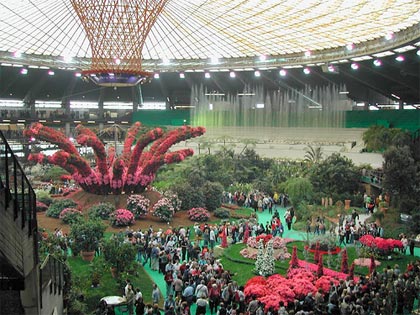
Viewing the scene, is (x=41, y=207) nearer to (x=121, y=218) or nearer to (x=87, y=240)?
(x=121, y=218)

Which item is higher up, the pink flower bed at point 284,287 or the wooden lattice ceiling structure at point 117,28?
the wooden lattice ceiling structure at point 117,28

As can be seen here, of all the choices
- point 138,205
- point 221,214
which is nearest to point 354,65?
point 221,214

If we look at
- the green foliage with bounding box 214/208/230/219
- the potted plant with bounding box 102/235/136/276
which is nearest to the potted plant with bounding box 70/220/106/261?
the potted plant with bounding box 102/235/136/276

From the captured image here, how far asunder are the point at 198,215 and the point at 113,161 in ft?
17.9

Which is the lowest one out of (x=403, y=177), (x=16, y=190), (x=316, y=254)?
(x=316, y=254)

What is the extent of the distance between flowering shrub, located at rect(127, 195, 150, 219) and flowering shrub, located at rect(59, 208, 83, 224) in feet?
7.65

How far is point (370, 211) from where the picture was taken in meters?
27.6

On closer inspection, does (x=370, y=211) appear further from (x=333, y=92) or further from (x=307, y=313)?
(x=333, y=92)

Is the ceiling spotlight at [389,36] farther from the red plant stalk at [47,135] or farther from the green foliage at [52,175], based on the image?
the green foliage at [52,175]

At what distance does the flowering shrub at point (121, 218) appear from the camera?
79.9 feet

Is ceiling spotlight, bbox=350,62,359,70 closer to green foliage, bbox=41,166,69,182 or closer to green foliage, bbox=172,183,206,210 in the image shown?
green foliage, bbox=172,183,206,210

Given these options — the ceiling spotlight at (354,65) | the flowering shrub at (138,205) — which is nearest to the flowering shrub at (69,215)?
the flowering shrub at (138,205)

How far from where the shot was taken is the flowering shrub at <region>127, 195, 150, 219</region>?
2589cm

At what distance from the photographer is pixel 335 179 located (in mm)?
30375
